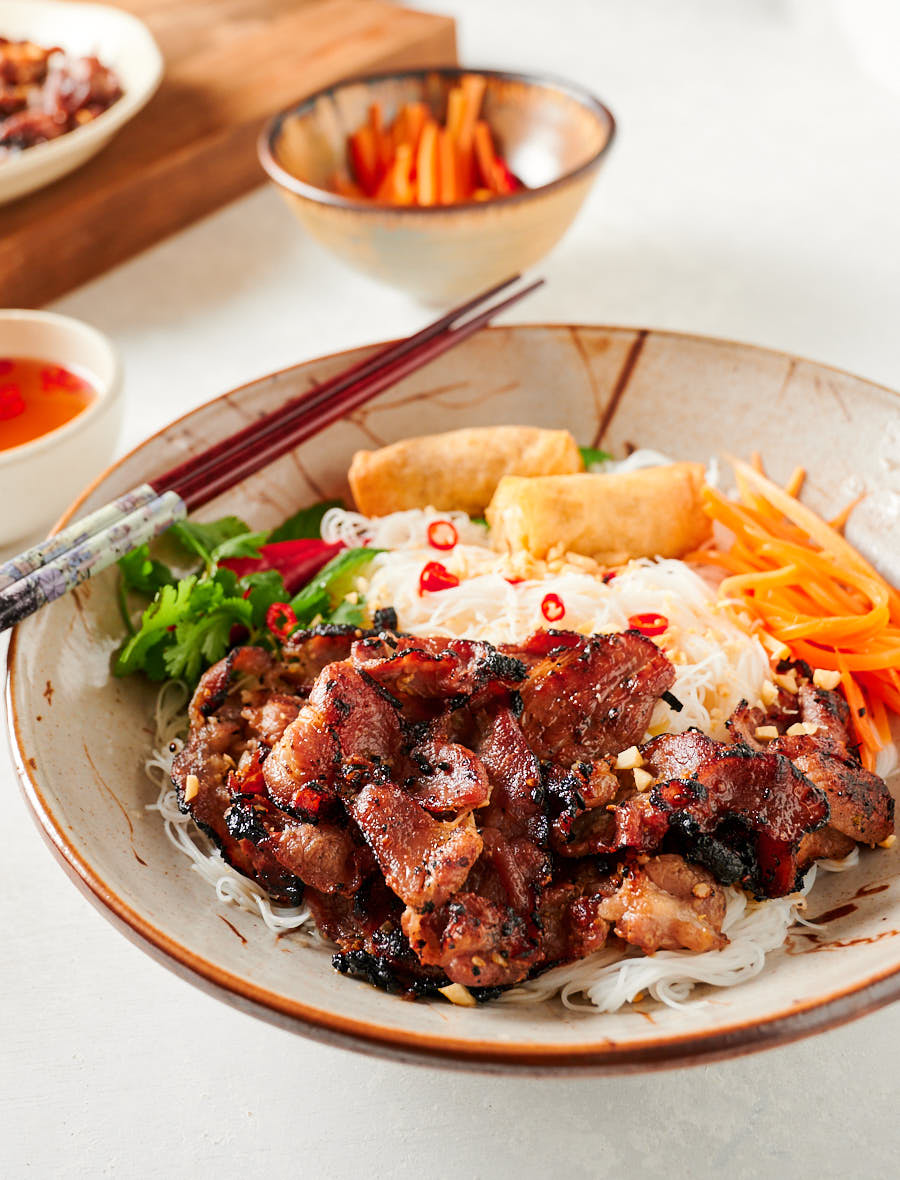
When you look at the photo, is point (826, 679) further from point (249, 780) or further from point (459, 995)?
point (249, 780)

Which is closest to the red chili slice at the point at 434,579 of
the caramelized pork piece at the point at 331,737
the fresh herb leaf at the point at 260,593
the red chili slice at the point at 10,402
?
the fresh herb leaf at the point at 260,593

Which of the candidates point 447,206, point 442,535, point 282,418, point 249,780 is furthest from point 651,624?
point 447,206

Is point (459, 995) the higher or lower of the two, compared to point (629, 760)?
lower

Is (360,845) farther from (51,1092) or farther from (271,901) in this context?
(51,1092)

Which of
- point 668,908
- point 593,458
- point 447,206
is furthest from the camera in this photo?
point 447,206

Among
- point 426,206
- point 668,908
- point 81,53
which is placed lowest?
point 668,908

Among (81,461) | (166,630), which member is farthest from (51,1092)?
(81,461)

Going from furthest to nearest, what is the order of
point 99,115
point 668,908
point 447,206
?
point 99,115, point 447,206, point 668,908
